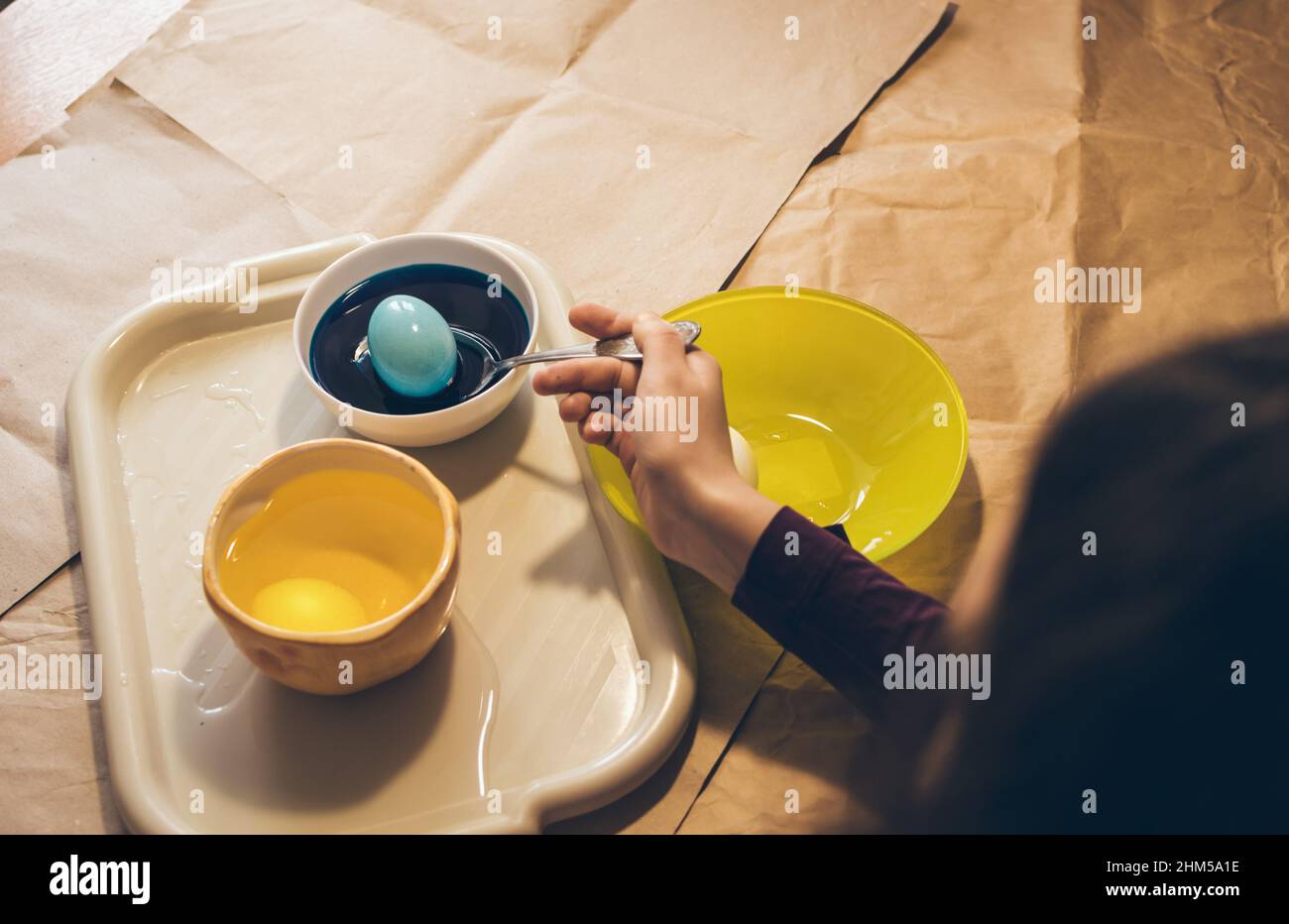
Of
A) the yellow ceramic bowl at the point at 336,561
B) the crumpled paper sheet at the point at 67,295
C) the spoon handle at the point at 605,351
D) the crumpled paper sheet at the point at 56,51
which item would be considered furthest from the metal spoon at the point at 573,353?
the crumpled paper sheet at the point at 56,51

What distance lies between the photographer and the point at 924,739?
439 mm

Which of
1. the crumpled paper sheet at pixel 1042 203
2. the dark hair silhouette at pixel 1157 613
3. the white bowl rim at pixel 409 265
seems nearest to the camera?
the dark hair silhouette at pixel 1157 613

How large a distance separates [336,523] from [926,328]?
0.51 m

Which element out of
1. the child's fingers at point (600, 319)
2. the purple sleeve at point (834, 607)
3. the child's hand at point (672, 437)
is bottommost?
the purple sleeve at point (834, 607)

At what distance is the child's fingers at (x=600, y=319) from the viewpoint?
0.63 meters

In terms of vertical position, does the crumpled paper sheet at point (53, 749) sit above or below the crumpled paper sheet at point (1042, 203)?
below

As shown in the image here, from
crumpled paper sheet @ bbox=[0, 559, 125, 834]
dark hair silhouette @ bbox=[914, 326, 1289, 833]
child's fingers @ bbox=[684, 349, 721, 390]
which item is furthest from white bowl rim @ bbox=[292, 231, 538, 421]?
dark hair silhouette @ bbox=[914, 326, 1289, 833]

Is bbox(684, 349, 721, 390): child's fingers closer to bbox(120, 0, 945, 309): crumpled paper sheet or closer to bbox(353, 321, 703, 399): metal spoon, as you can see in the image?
bbox(353, 321, 703, 399): metal spoon

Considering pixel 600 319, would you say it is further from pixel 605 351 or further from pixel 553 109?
pixel 553 109

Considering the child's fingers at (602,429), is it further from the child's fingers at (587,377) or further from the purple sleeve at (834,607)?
the purple sleeve at (834,607)

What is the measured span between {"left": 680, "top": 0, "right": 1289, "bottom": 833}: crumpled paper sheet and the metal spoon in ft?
0.68

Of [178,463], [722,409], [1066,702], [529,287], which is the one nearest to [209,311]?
[178,463]

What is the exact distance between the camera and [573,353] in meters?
0.63
